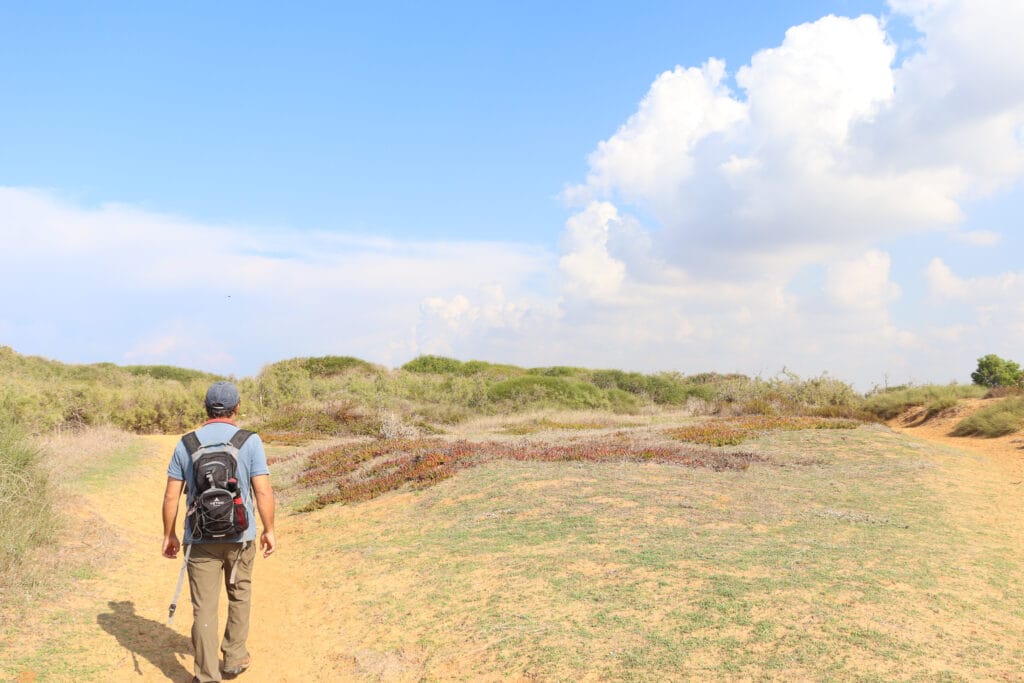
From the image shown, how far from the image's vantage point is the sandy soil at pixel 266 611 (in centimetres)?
617

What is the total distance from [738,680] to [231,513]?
410cm

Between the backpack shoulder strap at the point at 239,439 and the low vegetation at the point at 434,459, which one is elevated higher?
the backpack shoulder strap at the point at 239,439

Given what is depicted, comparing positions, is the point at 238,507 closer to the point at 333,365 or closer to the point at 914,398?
the point at 914,398

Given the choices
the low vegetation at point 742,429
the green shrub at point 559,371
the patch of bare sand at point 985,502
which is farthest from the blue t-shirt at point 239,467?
the green shrub at point 559,371

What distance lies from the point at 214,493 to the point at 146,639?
8.02 feet

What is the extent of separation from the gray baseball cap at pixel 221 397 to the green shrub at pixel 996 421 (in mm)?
23032

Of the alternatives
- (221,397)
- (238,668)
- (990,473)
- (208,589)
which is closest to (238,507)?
(208,589)

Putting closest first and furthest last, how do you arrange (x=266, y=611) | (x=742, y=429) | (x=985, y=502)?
1. (x=266, y=611)
2. (x=985, y=502)
3. (x=742, y=429)

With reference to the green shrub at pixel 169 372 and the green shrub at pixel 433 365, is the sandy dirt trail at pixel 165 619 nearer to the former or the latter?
the green shrub at pixel 433 365

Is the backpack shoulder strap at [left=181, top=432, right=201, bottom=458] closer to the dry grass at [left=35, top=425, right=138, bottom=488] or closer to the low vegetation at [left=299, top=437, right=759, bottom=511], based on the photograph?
the dry grass at [left=35, top=425, right=138, bottom=488]

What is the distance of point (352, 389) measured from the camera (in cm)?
3272

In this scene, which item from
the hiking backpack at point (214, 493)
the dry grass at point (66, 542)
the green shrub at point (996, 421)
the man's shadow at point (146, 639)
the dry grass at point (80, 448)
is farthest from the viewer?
the green shrub at point (996, 421)

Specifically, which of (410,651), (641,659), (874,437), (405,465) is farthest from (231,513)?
(874,437)

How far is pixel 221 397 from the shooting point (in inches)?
225
